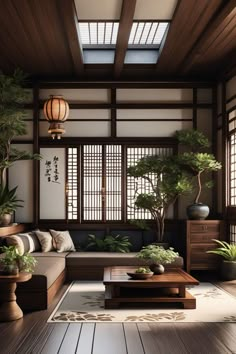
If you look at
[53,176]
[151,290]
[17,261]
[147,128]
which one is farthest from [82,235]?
[17,261]

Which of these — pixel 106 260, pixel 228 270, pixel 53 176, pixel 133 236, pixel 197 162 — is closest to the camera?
pixel 106 260

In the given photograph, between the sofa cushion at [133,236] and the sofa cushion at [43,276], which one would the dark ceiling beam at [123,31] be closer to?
the sofa cushion at [133,236]

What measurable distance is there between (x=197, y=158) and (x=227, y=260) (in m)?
1.60

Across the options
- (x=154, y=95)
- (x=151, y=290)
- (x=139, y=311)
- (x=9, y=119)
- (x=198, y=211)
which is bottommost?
(x=139, y=311)

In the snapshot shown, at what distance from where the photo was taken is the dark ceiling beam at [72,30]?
202 inches

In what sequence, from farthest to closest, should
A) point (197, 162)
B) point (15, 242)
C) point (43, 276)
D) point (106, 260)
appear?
point (197, 162) → point (106, 260) → point (15, 242) → point (43, 276)

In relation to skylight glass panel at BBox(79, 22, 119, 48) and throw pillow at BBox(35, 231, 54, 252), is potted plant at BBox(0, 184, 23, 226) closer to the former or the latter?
throw pillow at BBox(35, 231, 54, 252)

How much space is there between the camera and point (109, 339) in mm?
3924

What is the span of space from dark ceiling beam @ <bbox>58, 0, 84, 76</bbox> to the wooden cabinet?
115 inches

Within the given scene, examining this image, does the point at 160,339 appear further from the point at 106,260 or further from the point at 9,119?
the point at 9,119

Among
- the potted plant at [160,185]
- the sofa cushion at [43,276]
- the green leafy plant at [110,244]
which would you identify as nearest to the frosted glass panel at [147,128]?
the potted plant at [160,185]

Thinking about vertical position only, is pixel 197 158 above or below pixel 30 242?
above

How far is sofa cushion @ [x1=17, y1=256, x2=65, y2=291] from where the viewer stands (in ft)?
16.5

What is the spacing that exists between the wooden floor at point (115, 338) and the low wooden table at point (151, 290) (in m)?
0.65
